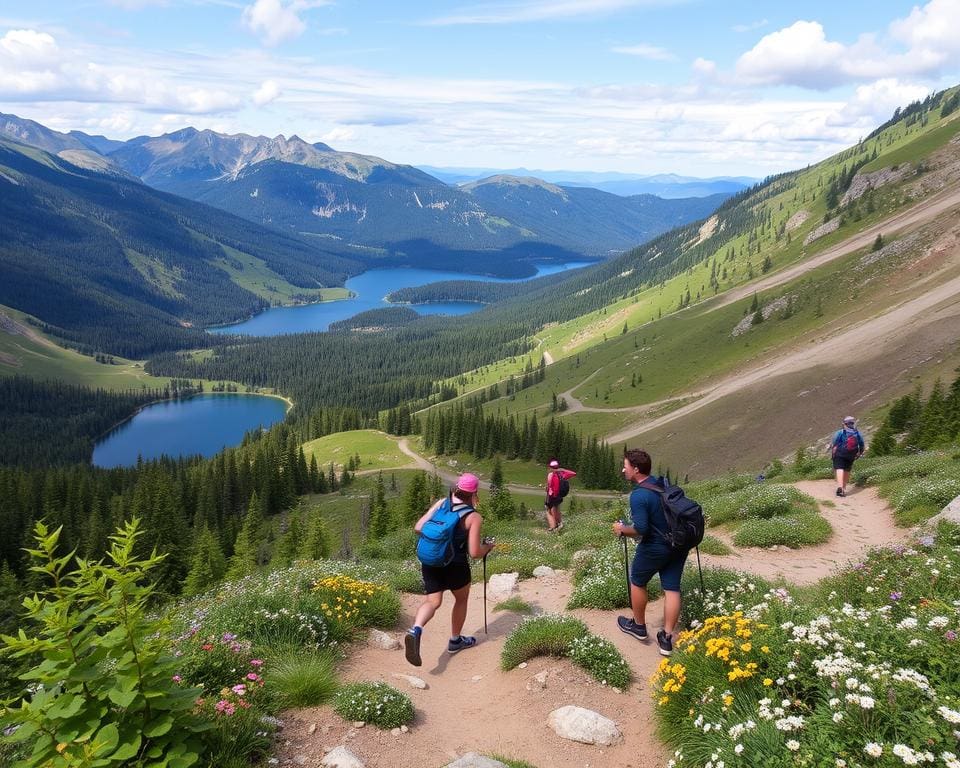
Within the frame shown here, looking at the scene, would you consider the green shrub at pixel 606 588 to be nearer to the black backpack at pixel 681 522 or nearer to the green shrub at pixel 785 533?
the black backpack at pixel 681 522

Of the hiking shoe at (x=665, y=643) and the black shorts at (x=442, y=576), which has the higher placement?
the black shorts at (x=442, y=576)

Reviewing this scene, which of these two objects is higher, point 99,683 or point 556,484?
point 99,683

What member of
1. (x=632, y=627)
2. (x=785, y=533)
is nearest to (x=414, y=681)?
(x=632, y=627)

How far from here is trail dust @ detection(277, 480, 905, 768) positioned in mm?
7949

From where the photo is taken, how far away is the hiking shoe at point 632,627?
1123 centimetres

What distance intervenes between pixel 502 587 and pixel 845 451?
55.5 ft

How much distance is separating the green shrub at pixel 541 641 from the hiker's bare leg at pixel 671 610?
5.02ft

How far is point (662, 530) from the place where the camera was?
1024 centimetres

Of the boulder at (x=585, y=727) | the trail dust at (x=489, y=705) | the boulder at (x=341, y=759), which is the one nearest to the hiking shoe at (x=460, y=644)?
the trail dust at (x=489, y=705)

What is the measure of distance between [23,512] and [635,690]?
4405 inches

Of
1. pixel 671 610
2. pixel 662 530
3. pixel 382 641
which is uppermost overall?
pixel 662 530

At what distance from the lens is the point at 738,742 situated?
20.1 feet

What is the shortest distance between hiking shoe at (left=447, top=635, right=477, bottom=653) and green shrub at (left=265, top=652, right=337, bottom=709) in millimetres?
3245

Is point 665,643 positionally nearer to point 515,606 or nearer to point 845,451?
point 515,606
